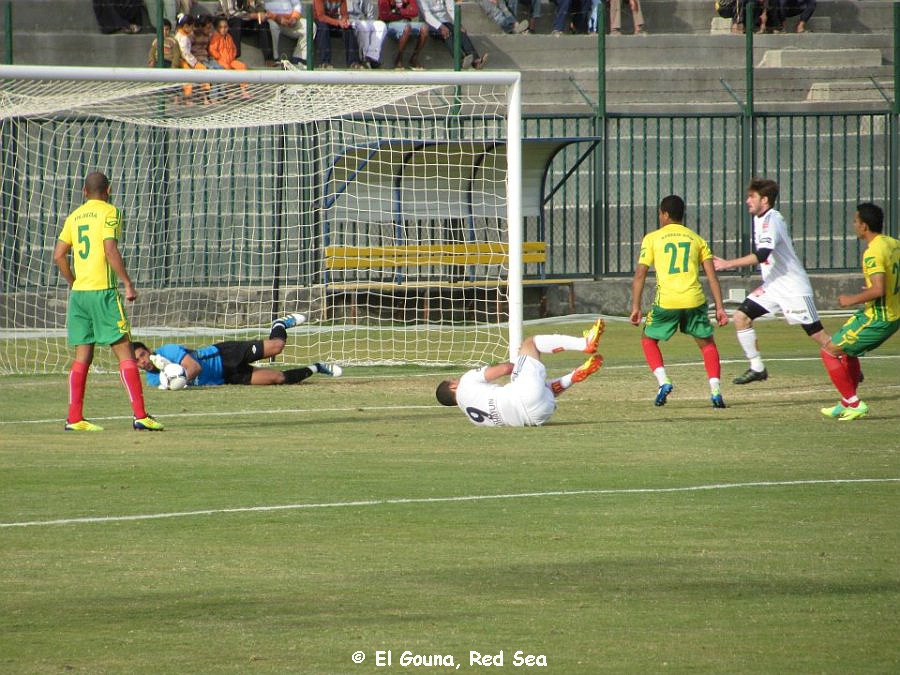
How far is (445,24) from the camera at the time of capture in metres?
25.3

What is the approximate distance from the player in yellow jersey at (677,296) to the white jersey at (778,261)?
517mm

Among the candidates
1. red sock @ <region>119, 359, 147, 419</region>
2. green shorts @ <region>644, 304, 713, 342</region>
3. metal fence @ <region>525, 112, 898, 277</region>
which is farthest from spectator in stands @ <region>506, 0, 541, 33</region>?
red sock @ <region>119, 359, 147, 419</region>

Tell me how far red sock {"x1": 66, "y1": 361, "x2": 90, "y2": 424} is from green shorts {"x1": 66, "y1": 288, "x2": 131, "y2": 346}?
191 mm

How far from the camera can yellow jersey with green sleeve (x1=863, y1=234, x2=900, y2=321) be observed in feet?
37.2

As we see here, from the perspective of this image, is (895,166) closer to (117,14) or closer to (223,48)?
(223,48)

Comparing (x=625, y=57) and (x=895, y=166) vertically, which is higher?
(x=625, y=57)

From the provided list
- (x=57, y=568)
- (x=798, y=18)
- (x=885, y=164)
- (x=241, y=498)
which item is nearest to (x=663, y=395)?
(x=241, y=498)

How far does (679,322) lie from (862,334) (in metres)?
1.61

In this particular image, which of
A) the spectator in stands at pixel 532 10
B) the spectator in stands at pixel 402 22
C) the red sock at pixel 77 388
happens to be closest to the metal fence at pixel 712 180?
the spectator in stands at pixel 402 22

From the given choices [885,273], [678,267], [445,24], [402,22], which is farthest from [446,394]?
[402,22]

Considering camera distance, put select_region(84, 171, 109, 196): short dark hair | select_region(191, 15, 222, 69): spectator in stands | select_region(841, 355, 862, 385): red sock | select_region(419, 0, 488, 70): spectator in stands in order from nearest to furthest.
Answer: select_region(84, 171, 109, 196): short dark hair → select_region(841, 355, 862, 385): red sock → select_region(191, 15, 222, 69): spectator in stands → select_region(419, 0, 488, 70): spectator in stands

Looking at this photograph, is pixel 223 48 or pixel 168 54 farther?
pixel 223 48

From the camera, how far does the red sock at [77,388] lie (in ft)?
35.7

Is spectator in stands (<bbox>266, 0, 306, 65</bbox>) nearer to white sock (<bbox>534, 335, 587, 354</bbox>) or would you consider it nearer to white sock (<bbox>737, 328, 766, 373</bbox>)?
white sock (<bbox>737, 328, 766, 373</bbox>)
